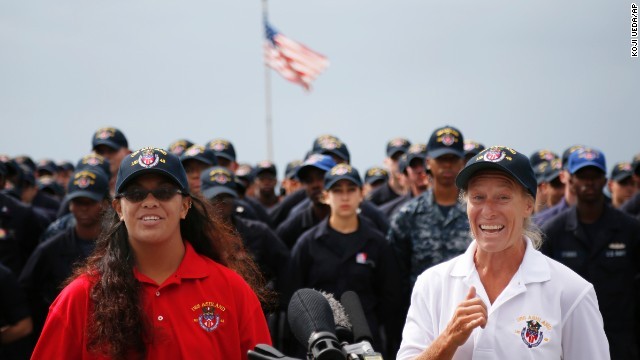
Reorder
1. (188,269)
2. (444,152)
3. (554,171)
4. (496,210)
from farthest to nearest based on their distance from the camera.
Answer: (554,171) → (444,152) → (188,269) → (496,210)

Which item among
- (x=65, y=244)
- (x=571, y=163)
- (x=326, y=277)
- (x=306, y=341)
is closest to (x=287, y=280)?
(x=326, y=277)

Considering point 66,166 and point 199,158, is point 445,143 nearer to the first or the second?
point 199,158

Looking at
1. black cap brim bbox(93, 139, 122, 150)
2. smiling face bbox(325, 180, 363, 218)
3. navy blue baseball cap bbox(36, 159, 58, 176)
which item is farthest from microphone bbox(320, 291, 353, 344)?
navy blue baseball cap bbox(36, 159, 58, 176)

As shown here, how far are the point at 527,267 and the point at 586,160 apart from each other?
512 cm

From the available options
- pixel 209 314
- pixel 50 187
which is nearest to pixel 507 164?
pixel 209 314

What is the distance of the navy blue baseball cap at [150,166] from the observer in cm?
405

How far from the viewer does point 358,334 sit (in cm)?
311

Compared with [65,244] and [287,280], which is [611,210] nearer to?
[287,280]

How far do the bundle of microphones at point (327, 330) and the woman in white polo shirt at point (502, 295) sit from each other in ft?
2.03

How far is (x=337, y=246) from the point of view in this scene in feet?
27.4

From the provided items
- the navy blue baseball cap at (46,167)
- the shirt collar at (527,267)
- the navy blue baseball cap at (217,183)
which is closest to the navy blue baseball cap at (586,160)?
the navy blue baseball cap at (217,183)

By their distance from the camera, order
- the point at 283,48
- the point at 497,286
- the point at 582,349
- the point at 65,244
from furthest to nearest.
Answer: the point at 283,48 < the point at 65,244 < the point at 497,286 < the point at 582,349

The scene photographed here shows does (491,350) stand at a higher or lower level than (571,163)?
lower

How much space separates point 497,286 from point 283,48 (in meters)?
20.7
